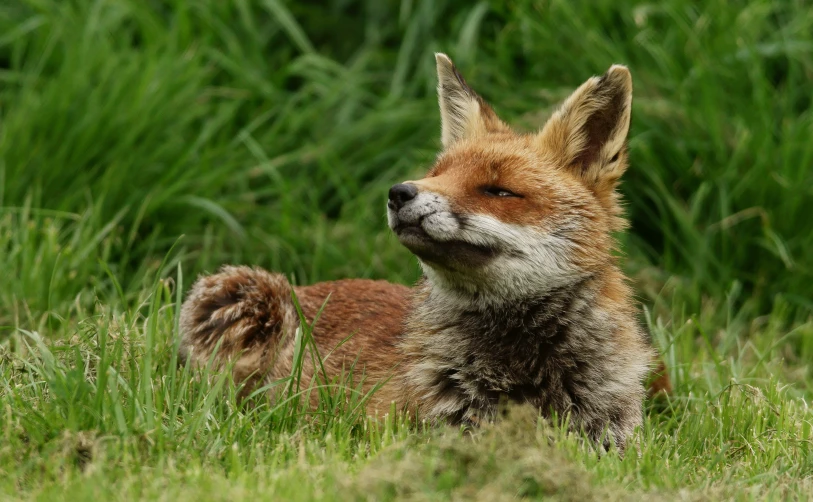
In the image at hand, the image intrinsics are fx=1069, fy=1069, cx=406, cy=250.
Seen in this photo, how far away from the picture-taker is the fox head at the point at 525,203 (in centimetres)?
490

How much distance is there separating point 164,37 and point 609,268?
15.7ft

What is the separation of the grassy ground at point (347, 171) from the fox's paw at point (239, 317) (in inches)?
7.7

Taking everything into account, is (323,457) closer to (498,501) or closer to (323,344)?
(498,501)

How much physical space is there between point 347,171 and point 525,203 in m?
3.70

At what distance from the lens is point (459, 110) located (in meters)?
6.09

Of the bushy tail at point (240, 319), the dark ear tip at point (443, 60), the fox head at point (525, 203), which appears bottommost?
the bushy tail at point (240, 319)

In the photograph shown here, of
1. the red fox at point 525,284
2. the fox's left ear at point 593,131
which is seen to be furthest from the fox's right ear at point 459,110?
the fox's left ear at point 593,131

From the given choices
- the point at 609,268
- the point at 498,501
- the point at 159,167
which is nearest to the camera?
the point at 498,501

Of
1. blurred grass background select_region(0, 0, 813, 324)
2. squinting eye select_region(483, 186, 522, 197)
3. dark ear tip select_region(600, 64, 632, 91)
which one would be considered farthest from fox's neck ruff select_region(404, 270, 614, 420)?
blurred grass background select_region(0, 0, 813, 324)

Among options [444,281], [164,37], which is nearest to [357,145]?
[164,37]

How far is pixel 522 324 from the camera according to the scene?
511cm

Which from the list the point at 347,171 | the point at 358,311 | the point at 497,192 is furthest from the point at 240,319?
the point at 347,171

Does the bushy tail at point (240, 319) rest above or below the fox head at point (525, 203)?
below

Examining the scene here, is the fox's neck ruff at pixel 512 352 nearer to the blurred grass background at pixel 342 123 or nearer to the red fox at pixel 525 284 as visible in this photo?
the red fox at pixel 525 284
